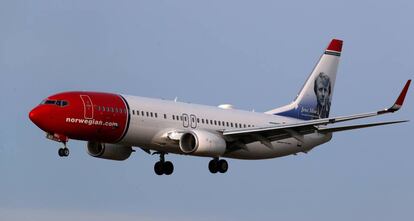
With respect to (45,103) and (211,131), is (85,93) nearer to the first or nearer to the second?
(45,103)

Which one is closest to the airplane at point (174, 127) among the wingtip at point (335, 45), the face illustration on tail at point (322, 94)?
the face illustration on tail at point (322, 94)

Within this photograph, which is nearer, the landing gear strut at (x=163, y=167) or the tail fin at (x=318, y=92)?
the landing gear strut at (x=163, y=167)

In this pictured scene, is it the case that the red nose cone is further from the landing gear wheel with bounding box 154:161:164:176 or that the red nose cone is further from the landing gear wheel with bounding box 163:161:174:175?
the landing gear wheel with bounding box 163:161:174:175

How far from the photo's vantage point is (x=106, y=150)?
74375 millimetres

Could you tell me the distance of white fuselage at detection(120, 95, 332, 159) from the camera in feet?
230

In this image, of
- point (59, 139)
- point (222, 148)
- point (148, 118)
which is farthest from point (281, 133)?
point (59, 139)

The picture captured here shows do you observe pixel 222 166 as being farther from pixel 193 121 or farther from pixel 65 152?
pixel 65 152

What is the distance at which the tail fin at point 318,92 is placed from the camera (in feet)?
273

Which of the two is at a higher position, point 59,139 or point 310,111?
point 310,111

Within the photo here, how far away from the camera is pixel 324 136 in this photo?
80500mm

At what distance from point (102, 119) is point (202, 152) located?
6.38 metres

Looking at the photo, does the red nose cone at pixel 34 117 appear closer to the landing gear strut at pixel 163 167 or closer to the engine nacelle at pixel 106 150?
the engine nacelle at pixel 106 150

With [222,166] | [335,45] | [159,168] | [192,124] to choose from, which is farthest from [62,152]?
[335,45]

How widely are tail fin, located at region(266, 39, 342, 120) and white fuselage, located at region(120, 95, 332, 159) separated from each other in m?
2.30
